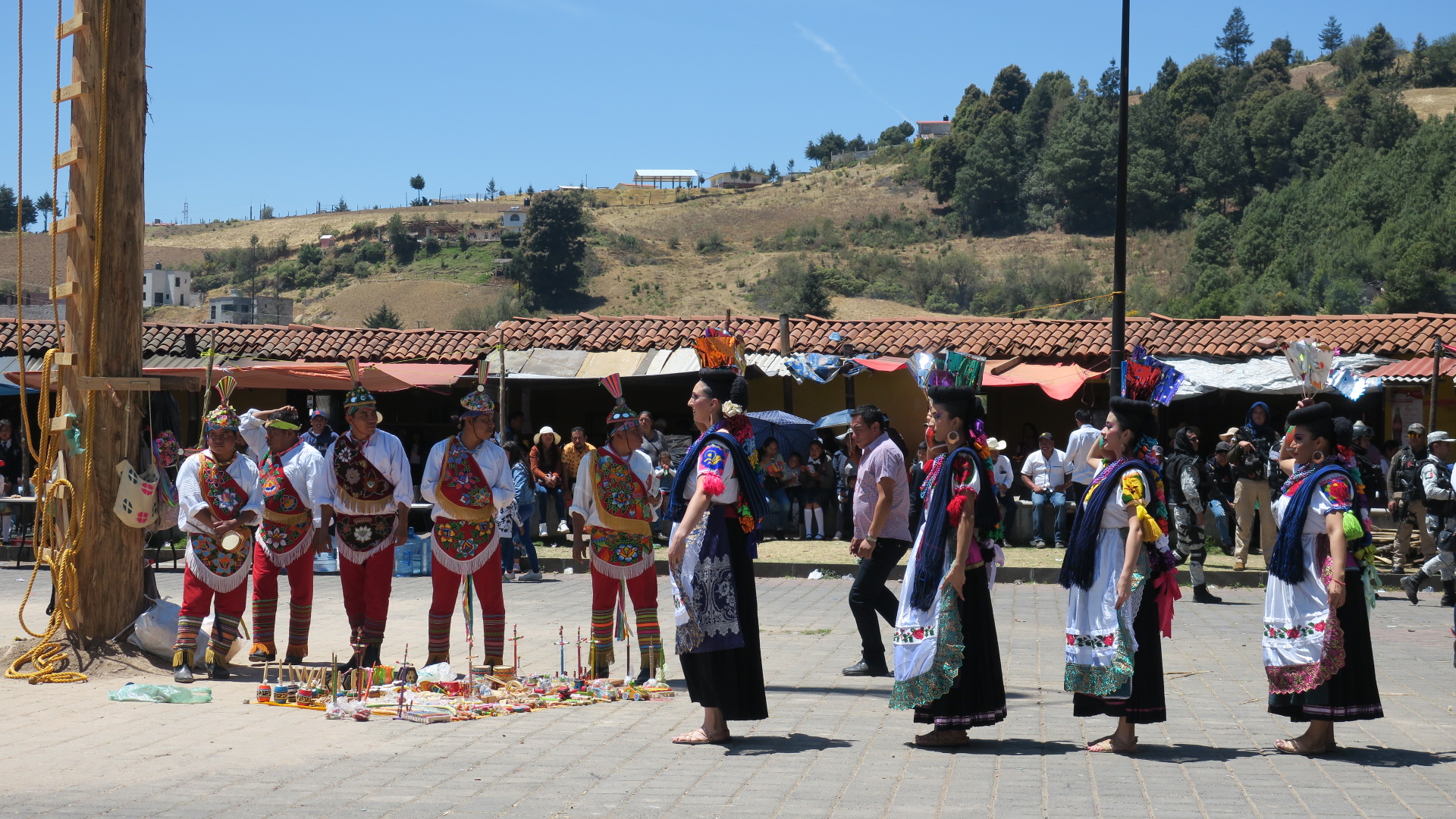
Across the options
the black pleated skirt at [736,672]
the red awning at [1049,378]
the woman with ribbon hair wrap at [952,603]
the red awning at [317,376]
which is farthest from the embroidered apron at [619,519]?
the red awning at [1049,378]

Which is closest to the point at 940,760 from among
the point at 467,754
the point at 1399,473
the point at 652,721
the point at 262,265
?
the point at 652,721

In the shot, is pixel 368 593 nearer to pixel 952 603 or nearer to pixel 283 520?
pixel 283 520

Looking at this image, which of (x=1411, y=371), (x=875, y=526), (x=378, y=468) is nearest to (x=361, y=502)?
(x=378, y=468)

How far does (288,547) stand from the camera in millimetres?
8984

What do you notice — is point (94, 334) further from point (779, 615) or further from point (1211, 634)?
point (1211, 634)

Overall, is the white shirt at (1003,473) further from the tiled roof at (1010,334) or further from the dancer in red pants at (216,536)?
the dancer in red pants at (216,536)

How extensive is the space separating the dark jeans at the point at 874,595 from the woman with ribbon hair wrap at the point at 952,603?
89.7 inches

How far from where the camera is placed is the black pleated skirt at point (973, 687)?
6.54 meters

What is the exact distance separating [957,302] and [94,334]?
68.1m

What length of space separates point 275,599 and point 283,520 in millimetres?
563

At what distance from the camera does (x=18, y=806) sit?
17.7 ft

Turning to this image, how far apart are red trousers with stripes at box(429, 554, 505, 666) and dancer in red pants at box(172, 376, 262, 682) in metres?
1.35

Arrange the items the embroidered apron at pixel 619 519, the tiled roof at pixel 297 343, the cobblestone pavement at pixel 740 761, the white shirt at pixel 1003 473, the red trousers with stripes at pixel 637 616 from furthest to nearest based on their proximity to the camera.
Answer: the tiled roof at pixel 297 343 < the white shirt at pixel 1003 473 < the embroidered apron at pixel 619 519 < the red trousers with stripes at pixel 637 616 < the cobblestone pavement at pixel 740 761

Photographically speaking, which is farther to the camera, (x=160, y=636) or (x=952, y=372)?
(x=160, y=636)
